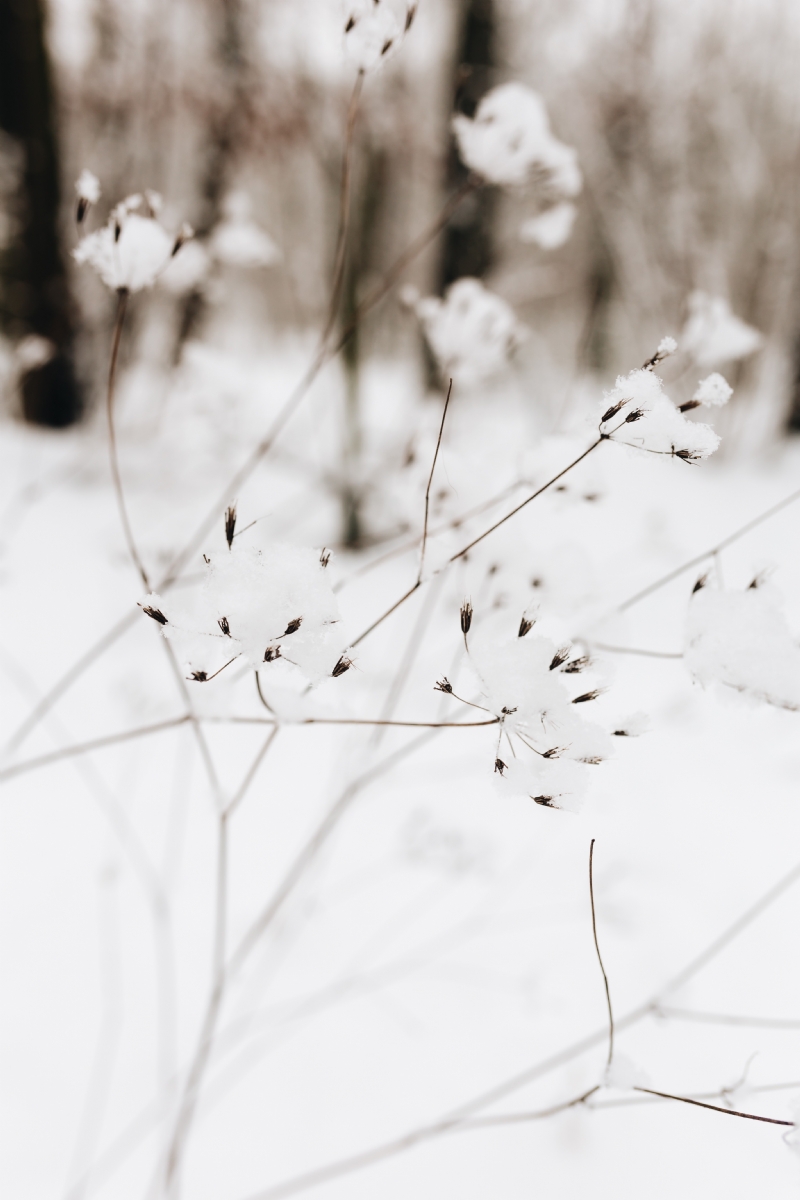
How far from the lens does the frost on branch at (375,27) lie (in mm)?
555

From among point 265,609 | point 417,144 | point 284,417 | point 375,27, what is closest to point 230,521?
point 265,609

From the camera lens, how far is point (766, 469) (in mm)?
3084

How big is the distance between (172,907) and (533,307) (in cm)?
530

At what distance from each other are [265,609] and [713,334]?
719mm

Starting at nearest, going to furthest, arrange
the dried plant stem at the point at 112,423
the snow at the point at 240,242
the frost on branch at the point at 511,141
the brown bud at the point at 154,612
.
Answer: the brown bud at the point at 154,612, the dried plant stem at the point at 112,423, the frost on branch at the point at 511,141, the snow at the point at 240,242

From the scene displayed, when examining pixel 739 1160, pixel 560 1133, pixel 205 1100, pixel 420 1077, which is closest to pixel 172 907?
pixel 205 1100

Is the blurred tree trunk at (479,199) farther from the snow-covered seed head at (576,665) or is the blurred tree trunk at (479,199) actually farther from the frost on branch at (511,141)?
the snow-covered seed head at (576,665)

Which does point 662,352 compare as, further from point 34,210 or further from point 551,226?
point 34,210

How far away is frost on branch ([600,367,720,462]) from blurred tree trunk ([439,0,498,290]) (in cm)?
255

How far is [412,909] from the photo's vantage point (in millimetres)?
1153

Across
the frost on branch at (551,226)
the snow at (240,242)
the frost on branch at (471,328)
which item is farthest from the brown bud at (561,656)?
the snow at (240,242)

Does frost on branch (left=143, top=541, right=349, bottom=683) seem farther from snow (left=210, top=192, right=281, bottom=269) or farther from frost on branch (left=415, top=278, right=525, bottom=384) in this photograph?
snow (left=210, top=192, right=281, bottom=269)

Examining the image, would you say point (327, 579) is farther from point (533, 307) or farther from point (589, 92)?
point (533, 307)

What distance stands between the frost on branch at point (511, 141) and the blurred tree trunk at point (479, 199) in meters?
2.05
